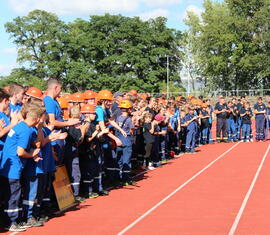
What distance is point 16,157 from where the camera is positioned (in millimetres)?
7875

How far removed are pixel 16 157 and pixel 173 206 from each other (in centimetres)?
335

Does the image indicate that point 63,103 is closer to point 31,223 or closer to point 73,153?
point 73,153

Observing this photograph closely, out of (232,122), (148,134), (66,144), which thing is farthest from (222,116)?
(66,144)

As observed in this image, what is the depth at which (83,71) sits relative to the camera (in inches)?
2655

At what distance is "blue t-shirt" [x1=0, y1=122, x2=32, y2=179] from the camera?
7.77 metres

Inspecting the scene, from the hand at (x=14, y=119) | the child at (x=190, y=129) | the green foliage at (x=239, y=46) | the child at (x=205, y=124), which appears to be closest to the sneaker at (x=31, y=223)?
the hand at (x=14, y=119)

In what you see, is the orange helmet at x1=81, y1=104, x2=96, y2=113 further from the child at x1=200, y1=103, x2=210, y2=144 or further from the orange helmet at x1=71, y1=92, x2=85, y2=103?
the child at x1=200, y1=103, x2=210, y2=144

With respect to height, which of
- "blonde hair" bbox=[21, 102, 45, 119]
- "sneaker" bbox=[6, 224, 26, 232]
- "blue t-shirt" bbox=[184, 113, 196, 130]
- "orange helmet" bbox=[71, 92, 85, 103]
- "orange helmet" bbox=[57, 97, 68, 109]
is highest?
"orange helmet" bbox=[71, 92, 85, 103]

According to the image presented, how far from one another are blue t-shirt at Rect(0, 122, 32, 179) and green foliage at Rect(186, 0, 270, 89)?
190ft

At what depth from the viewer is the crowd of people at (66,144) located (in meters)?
7.86

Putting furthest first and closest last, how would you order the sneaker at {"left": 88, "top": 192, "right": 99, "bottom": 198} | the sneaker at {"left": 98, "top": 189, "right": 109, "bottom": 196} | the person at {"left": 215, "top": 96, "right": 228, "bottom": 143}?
the person at {"left": 215, "top": 96, "right": 228, "bottom": 143}, the sneaker at {"left": 98, "top": 189, "right": 109, "bottom": 196}, the sneaker at {"left": 88, "top": 192, "right": 99, "bottom": 198}

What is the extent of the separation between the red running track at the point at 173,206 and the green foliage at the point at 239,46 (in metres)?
50.2

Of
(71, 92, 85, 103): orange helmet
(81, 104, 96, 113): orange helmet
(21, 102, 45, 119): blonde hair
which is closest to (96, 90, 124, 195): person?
(71, 92, 85, 103): orange helmet

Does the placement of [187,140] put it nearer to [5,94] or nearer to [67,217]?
[67,217]
